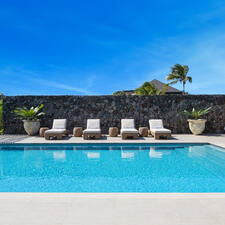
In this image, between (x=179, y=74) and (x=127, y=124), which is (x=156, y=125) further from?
(x=179, y=74)

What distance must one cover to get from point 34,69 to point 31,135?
11561mm

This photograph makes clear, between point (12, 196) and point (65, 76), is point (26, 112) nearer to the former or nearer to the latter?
point (65, 76)

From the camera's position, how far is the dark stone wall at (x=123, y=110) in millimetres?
11969

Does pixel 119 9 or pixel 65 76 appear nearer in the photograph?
pixel 119 9

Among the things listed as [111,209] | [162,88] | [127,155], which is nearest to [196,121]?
[127,155]

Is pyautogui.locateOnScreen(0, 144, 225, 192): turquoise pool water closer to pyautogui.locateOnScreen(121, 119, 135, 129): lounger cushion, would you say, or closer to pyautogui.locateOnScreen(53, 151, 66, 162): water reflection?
pyautogui.locateOnScreen(53, 151, 66, 162): water reflection

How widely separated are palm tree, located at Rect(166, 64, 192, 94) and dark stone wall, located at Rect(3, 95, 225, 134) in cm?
1945

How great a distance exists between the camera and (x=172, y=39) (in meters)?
14.9

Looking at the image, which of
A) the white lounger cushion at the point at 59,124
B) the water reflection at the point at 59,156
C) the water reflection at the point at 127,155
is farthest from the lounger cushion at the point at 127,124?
the water reflection at the point at 59,156

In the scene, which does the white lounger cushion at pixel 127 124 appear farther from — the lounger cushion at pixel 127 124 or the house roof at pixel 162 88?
the house roof at pixel 162 88

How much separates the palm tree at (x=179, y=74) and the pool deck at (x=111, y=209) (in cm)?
2985

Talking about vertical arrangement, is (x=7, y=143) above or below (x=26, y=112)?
below

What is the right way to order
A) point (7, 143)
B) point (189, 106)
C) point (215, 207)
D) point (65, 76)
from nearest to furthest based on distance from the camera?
point (215, 207) → point (7, 143) → point (189, 106) → point (65, 76)

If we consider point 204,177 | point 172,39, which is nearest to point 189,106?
point 172,39
